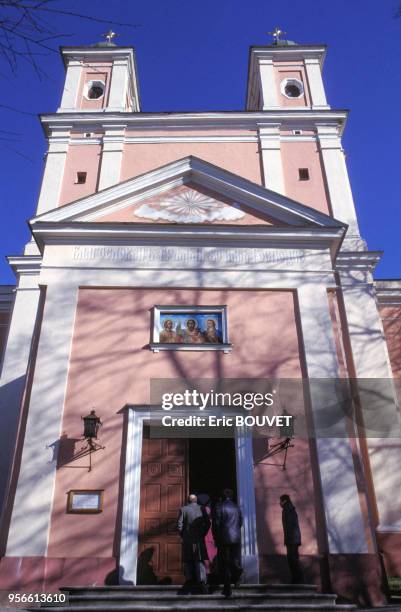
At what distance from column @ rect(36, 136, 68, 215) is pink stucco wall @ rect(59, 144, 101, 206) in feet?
0.41

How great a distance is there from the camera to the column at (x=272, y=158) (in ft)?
47.6

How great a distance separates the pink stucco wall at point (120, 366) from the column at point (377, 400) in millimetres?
1901

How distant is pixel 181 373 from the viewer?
9.47 m

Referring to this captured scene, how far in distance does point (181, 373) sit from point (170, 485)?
1840 mm

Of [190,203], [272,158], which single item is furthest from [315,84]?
[190,203]

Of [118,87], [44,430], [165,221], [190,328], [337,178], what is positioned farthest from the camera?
[118,87]

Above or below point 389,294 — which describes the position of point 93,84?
above

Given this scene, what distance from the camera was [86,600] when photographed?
688 cm

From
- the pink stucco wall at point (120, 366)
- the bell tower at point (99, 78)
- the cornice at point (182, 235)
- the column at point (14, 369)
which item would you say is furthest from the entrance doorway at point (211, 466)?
the bell tower at point (99, 78)

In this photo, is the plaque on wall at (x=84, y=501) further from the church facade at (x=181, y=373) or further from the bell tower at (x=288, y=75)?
the bell tower at (x=288, y=75)

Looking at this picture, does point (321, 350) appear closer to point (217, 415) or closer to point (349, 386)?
point (349, 386)

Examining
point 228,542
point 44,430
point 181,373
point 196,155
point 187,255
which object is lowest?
point 228,542

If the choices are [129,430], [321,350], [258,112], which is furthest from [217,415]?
[258,112]

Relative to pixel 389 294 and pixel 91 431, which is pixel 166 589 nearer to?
pixel 91 431
